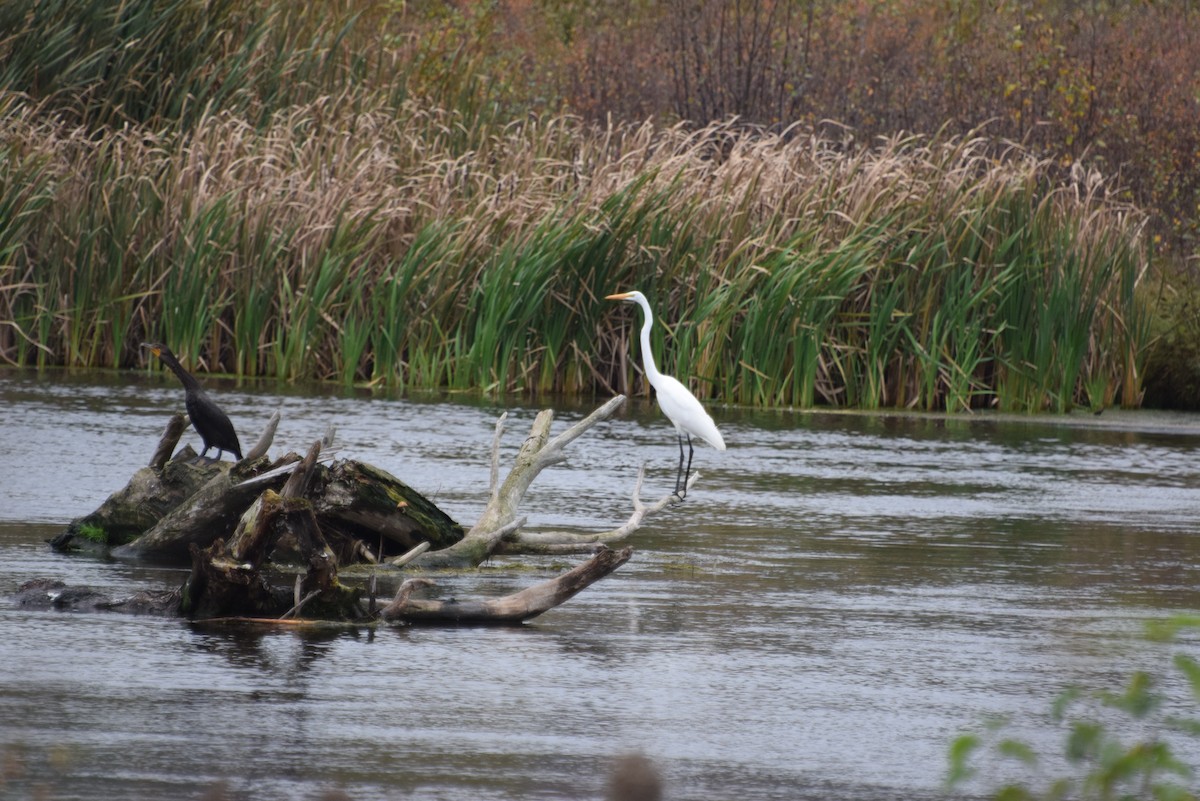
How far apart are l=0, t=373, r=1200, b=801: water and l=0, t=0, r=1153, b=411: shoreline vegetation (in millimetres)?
4054

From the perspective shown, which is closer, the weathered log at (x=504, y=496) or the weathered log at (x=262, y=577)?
the weathered log at (x=262, y=577)

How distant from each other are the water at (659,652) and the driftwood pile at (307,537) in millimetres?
140

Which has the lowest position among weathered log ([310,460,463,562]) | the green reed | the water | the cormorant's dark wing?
the water

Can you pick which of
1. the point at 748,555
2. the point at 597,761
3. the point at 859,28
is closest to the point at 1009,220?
the point at 748,555

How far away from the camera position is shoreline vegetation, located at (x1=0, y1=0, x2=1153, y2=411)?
16.7m

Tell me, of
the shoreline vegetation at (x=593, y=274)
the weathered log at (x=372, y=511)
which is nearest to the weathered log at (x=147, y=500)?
the weathered log at (x=372, y=511)

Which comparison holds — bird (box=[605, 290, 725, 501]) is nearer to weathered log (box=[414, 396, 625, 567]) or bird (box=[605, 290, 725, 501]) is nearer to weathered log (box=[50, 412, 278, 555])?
weathered log (box=[414, 396, 625, 567])

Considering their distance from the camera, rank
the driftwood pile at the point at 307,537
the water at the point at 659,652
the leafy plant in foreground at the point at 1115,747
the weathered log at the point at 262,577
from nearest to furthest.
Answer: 1. the leafy plant in foreground at the point at 1115,747
2. the water at the point at 659,652
3. the weathered log at the point at 262,577
4. the driftwood pile at the point at 307,537

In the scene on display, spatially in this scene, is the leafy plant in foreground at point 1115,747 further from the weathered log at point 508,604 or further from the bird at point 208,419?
the bird at point 208,419

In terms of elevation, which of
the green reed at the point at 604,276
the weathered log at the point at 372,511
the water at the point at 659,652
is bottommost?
the water at the point at 659,652

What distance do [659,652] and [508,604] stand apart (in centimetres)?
68

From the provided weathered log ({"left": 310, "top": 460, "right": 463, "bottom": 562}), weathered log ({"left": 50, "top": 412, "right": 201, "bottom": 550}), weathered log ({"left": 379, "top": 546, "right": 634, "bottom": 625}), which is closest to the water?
weathered log ({"left": 379, "top": 546, "right": 634, "bottom": 625})

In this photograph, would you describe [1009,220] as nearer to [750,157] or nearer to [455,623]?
[750,157]

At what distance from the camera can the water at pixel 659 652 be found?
4961 mm
